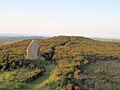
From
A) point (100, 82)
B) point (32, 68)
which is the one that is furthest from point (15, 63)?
point (100, 82)

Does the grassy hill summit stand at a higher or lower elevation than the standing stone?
lower

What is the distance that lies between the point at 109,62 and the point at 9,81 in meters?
14.6

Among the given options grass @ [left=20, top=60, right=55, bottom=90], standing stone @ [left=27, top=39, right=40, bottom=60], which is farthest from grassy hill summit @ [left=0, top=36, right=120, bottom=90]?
standing stone @ [left=27, top=39, right=40, bottom=60]

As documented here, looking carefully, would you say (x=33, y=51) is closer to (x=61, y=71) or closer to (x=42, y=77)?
(x=61, y=71)

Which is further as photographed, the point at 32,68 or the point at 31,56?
the point at 31,56

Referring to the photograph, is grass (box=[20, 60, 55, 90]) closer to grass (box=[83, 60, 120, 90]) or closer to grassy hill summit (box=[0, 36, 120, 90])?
grassy hill summit (box=[0, 36, 120, 90])

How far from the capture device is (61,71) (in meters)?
31.6

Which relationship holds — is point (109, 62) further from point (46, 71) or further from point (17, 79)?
point (17, 79)

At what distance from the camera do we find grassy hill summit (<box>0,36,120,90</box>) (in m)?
27.6

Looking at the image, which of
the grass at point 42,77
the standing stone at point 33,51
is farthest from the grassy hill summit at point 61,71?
the standing stone at point 33,51

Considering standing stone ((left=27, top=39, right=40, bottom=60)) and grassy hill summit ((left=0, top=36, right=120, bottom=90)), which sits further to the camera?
standing stone ((left=27, top=39, right=40, bottom=60))

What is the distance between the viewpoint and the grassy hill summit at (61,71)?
27.6 metres

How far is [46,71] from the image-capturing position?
33344mm

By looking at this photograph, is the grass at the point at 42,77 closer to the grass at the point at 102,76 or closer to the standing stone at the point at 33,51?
the standing stone at the point at 33,51
